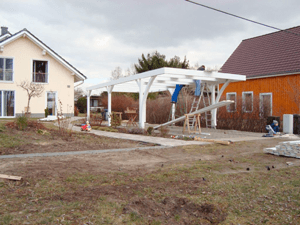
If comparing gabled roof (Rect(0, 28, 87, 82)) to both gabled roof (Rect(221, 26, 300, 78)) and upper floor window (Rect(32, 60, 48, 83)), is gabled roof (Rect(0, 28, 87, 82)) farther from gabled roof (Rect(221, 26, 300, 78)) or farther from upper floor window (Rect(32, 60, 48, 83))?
gabled roof (Rect(221, 26, 300, 78))

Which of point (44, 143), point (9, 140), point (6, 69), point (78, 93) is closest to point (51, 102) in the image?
point (6, 69)

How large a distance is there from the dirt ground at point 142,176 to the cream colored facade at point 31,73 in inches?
585

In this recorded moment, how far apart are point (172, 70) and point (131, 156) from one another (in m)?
4.65

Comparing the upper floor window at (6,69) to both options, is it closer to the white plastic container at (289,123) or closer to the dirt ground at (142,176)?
the dirt ground at (142,176)

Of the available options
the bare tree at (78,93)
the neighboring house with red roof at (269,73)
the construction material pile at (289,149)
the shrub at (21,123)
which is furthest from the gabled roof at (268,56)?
the bare tree at (78,93)

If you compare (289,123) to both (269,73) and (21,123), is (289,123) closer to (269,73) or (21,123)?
(269,73)

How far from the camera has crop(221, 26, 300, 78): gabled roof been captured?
1569 cm

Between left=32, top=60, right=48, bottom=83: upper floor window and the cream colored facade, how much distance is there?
30 cm

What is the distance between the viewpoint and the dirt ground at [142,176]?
3070mm

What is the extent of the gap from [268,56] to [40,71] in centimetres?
1731

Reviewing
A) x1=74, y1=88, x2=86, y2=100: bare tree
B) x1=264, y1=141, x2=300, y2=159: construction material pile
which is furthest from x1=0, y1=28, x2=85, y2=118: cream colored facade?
x1=74, y1=88, x2=86, y2=100: bare tree

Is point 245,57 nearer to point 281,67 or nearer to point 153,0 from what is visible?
point 281,67

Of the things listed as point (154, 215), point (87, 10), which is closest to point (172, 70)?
point (87, 10)

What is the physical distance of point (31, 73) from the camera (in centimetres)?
2097
